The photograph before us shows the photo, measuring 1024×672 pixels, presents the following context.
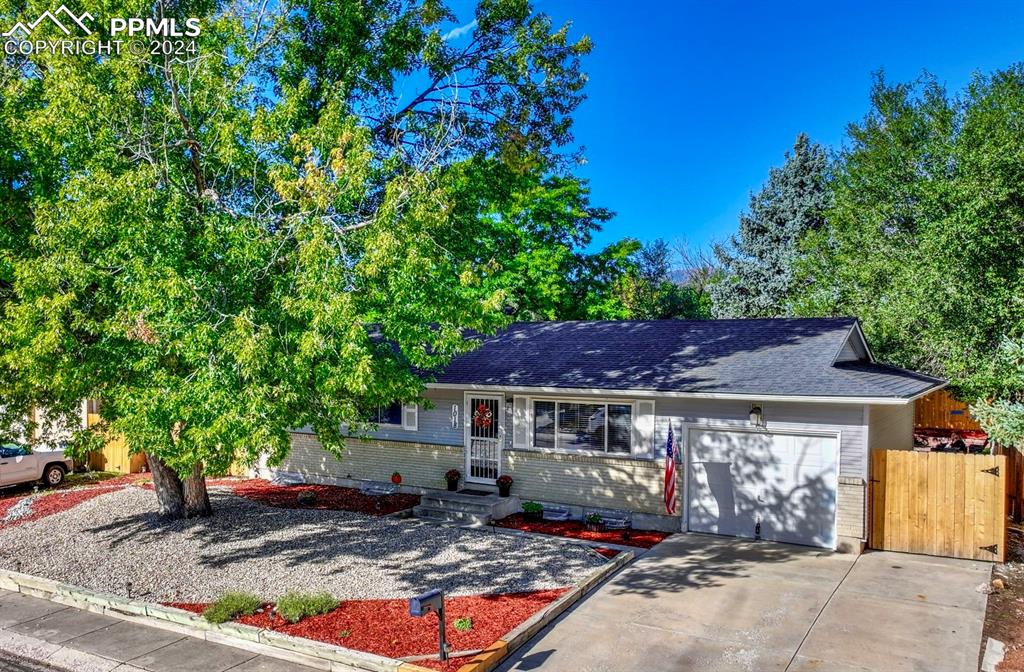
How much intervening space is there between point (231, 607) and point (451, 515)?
6374 mm

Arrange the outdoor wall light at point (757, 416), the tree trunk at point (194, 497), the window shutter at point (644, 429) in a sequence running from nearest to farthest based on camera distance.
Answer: the outdoor wall light at point (757, 416) < the window shutter at point (644, 429) < the tree trunk at point (194, 497)

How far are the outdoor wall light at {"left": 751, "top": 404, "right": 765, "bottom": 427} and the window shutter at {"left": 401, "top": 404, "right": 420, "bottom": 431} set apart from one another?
27.2ft

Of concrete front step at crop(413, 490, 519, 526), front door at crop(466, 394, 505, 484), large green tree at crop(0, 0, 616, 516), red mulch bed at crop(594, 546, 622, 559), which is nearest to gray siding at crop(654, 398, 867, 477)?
red mulch bed at crop(594, 546, 622, 559)

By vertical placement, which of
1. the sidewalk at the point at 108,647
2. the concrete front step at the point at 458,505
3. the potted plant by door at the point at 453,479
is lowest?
the sidewalk at the point at 108,647

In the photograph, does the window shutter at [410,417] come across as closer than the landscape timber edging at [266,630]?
No

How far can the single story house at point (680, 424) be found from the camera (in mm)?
11977

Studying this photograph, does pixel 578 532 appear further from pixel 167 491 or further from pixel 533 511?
pixel 167 491

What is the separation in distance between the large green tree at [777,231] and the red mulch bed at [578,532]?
23.0 meters

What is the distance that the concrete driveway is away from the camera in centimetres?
760

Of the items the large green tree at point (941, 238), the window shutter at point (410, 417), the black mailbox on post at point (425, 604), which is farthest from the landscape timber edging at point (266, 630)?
the large green tree at point (941, 238)

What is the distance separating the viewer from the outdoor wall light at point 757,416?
12.4 meters

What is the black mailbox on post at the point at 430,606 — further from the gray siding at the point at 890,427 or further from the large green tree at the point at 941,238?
the large green tree at the point at 941,238

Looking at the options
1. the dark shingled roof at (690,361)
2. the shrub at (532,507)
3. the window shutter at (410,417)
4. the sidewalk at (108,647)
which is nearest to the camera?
the sidewalk at (108,647)

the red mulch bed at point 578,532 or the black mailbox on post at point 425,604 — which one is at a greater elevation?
the black mailbox on post at point 425,604
